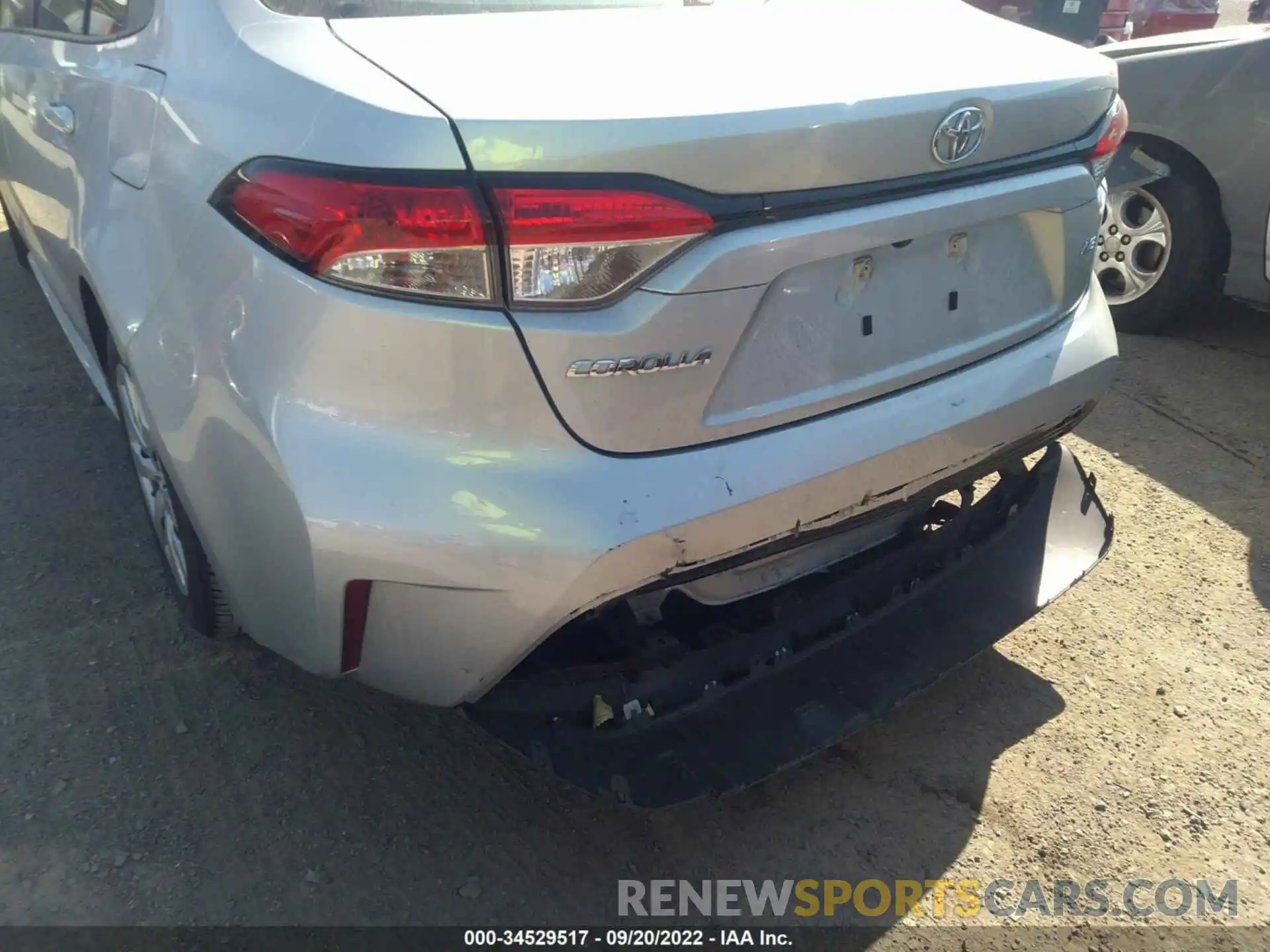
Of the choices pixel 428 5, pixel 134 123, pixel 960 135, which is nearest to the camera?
pixel 960 135

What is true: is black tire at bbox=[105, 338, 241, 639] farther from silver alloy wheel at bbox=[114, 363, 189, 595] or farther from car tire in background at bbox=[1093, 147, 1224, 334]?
car tire in background at bbox=[1093, 147, 1224, 334]

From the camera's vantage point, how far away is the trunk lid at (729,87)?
1.57 metres

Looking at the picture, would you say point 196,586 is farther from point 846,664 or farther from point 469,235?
point 846,664

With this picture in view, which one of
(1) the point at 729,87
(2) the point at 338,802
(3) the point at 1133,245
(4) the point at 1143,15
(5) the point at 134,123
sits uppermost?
(4) the point at 1143,15

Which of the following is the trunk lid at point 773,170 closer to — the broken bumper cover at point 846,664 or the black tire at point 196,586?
the broken bumper cover at point 846,664

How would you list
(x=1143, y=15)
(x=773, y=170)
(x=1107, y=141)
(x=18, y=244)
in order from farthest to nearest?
(x=1143, y=15) → (x=18, y=244) → (x=1107, y=141) → (x=773, y=170)

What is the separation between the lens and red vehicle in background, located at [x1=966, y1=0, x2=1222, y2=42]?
33.4ft

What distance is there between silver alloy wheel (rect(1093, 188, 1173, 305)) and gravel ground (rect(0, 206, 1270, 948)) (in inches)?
69.3

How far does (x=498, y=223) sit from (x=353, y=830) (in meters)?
1.30

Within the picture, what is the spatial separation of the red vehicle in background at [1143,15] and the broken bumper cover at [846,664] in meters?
9.15

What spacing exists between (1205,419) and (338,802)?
3.19 metres

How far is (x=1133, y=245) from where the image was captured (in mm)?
4430

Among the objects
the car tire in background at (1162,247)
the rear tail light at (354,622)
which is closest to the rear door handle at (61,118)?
the rear tail light at (354,622)

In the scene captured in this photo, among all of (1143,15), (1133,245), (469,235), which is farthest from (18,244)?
(1143,15)
